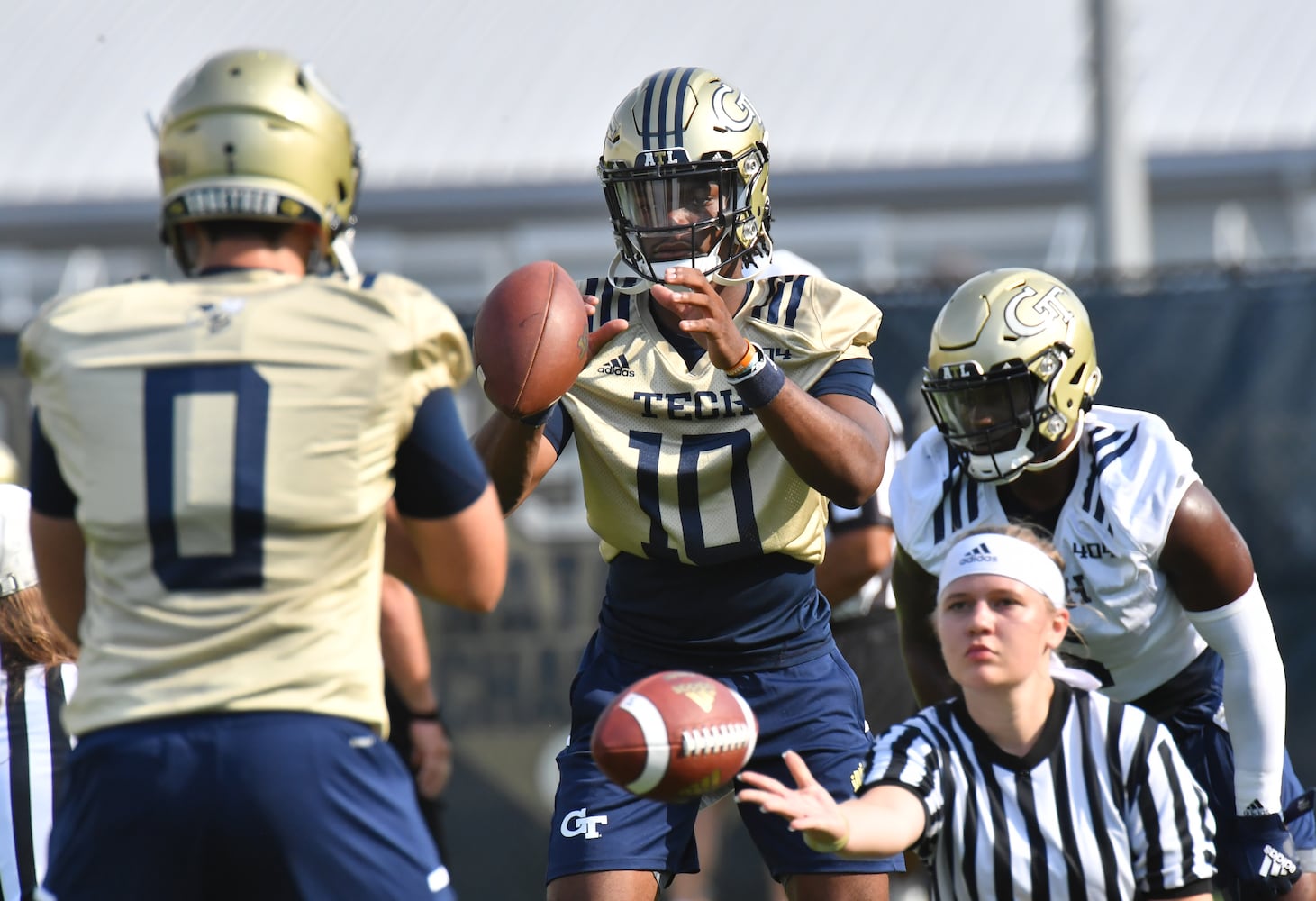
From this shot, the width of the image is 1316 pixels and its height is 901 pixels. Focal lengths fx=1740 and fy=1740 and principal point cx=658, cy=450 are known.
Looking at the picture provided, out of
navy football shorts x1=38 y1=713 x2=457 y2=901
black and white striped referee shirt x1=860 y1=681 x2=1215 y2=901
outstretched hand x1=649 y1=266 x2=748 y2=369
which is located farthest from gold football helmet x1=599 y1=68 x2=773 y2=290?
navy football shorts x1=38 y1=713 x2=457 y2=901

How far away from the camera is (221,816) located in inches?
96.2

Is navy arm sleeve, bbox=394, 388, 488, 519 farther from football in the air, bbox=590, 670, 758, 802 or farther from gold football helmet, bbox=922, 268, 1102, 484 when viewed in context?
gold football helmet, bbox=922, 268, 1102, 484

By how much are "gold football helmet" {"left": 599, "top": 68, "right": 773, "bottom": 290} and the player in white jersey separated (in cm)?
68

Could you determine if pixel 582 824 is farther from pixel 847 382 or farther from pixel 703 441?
pixel 847 382

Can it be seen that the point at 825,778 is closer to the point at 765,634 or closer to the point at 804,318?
the point at 765,634

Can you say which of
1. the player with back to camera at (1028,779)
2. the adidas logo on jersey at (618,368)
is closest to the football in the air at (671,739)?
the player with back to camera at (1028,779)

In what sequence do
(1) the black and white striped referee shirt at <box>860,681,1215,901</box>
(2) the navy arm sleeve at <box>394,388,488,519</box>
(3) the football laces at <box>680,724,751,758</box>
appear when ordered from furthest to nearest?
(1) the black and white striped referee shirt at <box>860,681,1215,901</box> → (3) the football laces at <box>680,724,751,758</box> → (2) the navy arm sleeve at <box>394,388,488,519</box>

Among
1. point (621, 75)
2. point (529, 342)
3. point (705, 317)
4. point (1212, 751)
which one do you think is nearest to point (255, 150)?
point (529, 342)

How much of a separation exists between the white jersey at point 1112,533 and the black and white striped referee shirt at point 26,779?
1976 millimetres

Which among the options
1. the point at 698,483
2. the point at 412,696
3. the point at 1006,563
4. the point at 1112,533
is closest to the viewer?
the point at 1006,563

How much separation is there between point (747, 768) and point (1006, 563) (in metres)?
0.70

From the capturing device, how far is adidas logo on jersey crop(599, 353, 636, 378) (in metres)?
3.70

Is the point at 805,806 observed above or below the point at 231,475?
below

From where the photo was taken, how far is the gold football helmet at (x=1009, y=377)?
3994mm
